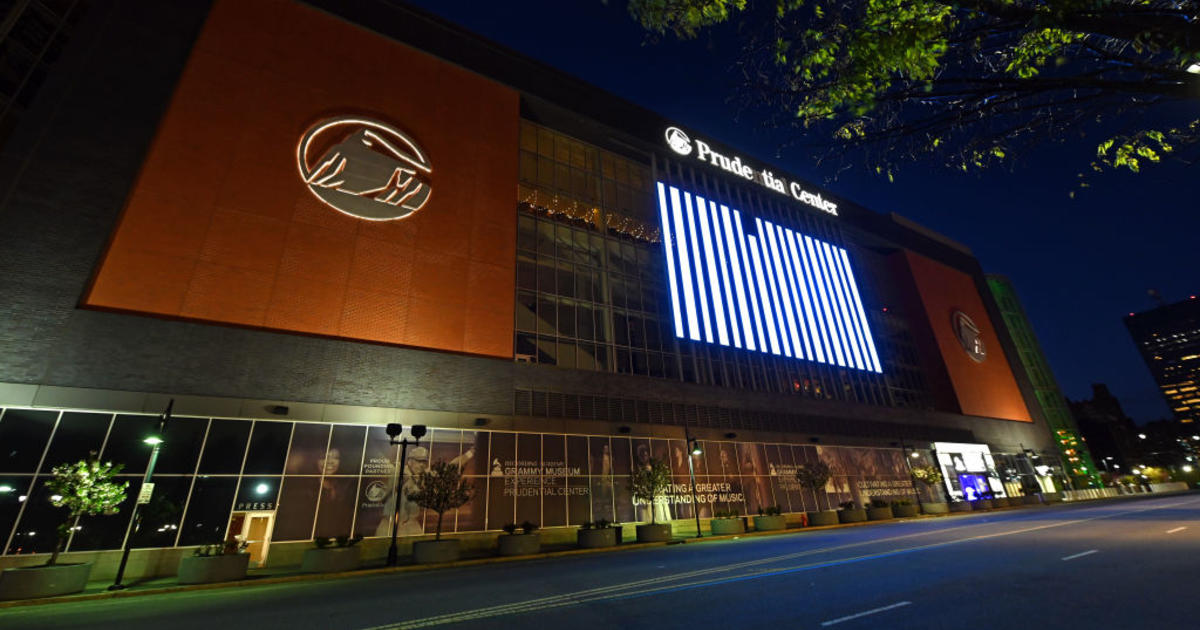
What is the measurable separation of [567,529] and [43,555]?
67.7ft

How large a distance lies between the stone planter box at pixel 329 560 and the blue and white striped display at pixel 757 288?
82.9 ft

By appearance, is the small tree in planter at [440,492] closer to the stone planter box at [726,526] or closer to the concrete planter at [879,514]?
the stone planter box at [726,526]

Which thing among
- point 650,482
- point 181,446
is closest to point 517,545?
point 650,482

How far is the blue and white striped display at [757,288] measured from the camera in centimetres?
3900

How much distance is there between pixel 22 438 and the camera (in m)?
17.1

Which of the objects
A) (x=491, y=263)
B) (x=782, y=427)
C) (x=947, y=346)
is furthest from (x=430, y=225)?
(x=947, y=346)

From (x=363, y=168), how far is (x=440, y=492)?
18.3m

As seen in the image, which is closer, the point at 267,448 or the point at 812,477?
the point at 267,448

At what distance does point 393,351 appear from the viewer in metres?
24.1

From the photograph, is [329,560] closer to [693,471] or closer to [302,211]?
[302,211]

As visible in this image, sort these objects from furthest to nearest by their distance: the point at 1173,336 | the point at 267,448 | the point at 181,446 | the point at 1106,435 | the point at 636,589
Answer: the point at 1173,336, the point at 1106,435, the point at 267,448, the point at 181,446, the point at 636,589

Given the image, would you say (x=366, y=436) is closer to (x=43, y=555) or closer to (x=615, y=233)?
(x=43, y=555)

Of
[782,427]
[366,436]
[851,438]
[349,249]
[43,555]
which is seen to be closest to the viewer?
[43,555]

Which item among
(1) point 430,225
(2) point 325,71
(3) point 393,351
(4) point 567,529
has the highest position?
(2) point 325,71
